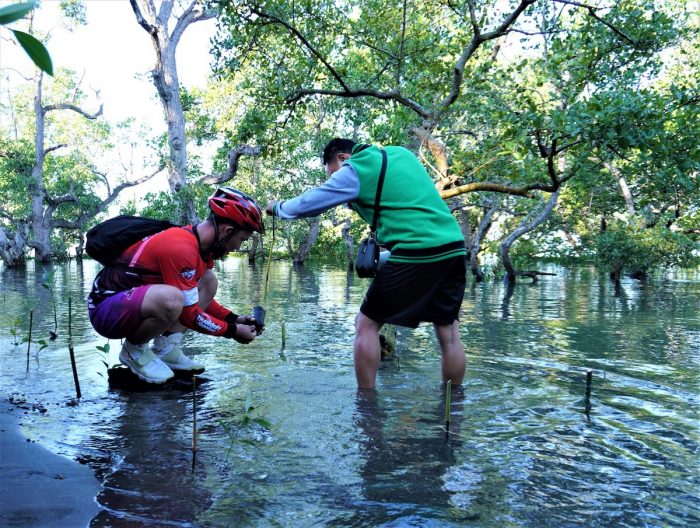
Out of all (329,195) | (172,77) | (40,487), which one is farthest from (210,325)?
(172,77)

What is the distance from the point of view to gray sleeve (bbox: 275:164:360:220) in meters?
3.85

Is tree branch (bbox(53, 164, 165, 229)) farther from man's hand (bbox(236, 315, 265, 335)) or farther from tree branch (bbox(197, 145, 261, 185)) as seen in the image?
man's hand (bbox(236, 315, 265, 335))

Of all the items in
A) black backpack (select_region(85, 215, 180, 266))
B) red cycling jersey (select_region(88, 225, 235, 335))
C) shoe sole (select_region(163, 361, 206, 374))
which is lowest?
shoe sole (select_region(163, 361, 206, 374))

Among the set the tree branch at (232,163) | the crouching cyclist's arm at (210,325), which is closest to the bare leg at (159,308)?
the crouching cyclist's arm at (210,325)

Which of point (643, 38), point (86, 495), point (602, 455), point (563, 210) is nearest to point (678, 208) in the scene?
point (563, 210)

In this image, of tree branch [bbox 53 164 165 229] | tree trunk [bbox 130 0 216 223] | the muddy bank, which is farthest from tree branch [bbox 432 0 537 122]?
tree branch [bbox 53 164 165 229]

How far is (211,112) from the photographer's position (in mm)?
33750

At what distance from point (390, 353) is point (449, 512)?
3180mm

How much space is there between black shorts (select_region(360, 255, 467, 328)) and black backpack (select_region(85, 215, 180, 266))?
158 cm

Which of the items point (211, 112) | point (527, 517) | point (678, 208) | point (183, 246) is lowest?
point (527, 517)

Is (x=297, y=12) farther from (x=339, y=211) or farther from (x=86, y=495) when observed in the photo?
(x=339, y=211)

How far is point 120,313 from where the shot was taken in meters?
3.95

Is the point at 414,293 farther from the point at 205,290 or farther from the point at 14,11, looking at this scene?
the point at 14,11

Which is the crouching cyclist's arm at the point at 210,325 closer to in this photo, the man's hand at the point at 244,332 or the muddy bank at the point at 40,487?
the man's hand at the point at 244,332
